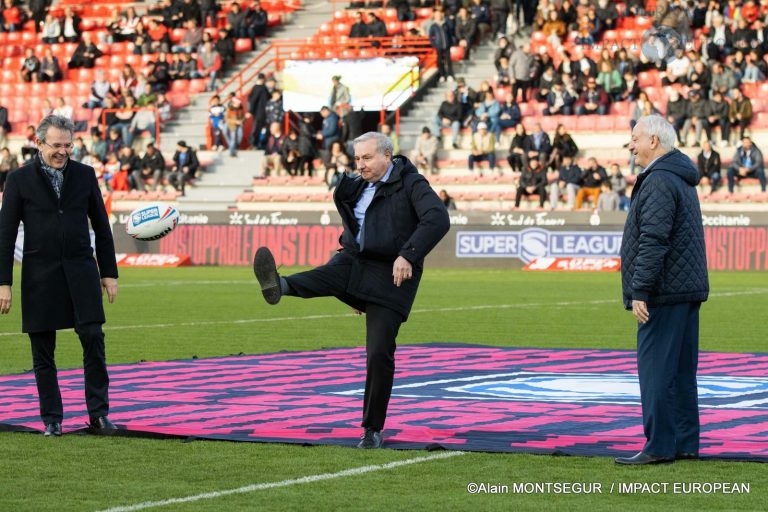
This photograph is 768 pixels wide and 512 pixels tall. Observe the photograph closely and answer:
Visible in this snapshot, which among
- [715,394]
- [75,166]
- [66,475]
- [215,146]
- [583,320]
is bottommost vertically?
[215,146]

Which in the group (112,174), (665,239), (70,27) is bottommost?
(112,174)

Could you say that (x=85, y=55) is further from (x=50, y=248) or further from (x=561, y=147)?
(x=50, y=248)

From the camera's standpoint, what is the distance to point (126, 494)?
7543 mm

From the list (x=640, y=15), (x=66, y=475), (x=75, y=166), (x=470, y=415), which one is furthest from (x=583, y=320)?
(x=640, y=15)

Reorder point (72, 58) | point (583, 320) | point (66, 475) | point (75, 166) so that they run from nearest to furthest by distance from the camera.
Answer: point (66, 475), point (75, 166), point (583, 320), point (72, 58)

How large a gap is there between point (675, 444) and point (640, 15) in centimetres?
3313

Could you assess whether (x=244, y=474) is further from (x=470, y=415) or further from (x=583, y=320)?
(x=583, y=320)

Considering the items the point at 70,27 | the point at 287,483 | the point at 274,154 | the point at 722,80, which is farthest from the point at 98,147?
the point at 287,483

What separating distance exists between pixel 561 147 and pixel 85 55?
1790 cm

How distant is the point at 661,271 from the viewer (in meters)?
8.38

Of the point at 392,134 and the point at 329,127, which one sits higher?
the point at 329,127

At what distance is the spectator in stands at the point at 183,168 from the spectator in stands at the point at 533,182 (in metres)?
9.54

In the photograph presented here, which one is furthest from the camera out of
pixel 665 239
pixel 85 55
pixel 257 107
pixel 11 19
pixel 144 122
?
pixel 11 19

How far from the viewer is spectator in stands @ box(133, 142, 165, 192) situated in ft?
137
